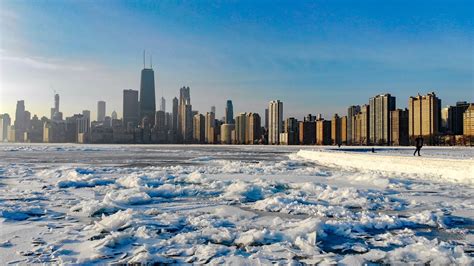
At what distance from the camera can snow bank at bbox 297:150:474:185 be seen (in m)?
16.6

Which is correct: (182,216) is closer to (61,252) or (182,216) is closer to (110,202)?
(110,202)

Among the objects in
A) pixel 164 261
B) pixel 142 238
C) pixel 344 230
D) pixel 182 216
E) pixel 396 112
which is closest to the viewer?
pixel 164 261

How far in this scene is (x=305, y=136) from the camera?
197875 millimetres

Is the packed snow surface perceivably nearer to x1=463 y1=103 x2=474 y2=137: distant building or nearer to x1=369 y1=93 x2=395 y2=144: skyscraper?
x1=463 y1=103 x2=474 y2=137: distant building

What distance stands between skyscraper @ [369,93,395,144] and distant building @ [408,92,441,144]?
31.7 ft

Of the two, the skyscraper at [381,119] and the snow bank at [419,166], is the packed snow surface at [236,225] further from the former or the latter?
the skyscraper at [381,119]

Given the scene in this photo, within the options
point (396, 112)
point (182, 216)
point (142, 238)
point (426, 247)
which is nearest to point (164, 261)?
point (142, 238)

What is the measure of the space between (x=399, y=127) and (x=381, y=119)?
847cm

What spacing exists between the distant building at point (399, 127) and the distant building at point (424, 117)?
133 inches

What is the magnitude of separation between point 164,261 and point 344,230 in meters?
3.55

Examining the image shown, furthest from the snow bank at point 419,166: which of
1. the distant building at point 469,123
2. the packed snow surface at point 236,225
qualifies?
the distant building at point 469,123

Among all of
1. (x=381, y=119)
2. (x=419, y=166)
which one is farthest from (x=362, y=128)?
(x=419, y=166)

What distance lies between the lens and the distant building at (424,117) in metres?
155

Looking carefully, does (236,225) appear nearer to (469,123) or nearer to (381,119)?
(469,123)
